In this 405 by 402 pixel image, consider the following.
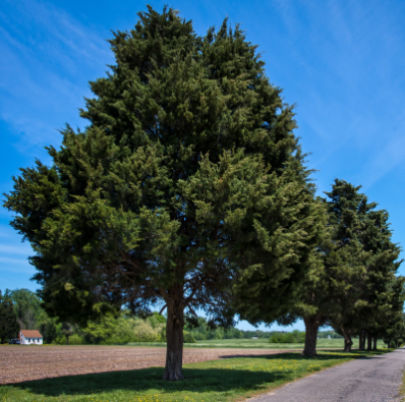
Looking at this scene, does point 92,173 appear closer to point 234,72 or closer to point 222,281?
point 222,281

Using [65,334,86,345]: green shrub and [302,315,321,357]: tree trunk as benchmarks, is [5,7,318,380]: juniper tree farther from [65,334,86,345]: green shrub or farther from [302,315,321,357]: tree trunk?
[65,334,86,345]: green shrub

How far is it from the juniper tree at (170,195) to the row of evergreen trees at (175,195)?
0.05 meters

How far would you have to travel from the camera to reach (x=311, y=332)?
29.0 m

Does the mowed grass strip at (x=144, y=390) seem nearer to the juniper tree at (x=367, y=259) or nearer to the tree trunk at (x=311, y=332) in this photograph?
the tree trunk at (x=311, y=332)

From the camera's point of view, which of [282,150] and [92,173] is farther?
[282,150]

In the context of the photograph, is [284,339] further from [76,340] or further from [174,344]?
[174,344]

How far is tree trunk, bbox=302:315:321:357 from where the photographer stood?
28.2m

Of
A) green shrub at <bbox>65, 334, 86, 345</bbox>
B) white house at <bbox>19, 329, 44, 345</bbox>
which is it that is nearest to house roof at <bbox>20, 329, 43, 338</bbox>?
white house at <bbox>19, 329, 44, 345</bbox>

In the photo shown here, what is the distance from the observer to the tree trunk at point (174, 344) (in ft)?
41.5

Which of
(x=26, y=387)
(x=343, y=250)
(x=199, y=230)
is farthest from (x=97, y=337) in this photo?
(x=199, y=230)

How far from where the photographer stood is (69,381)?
12859 mm

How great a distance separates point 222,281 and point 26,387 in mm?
7775

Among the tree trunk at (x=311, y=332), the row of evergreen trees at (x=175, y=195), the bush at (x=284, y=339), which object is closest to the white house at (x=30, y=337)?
the bush at (x=284, y=339)

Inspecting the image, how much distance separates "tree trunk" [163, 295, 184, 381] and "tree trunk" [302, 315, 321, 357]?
62.4ft
